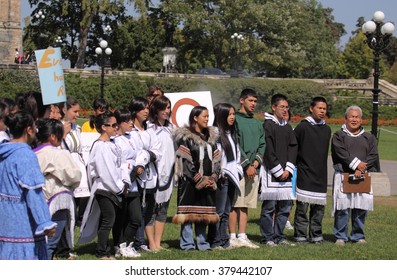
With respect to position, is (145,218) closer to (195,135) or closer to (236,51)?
(195,135)

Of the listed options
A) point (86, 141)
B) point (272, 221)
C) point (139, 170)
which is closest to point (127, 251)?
point (139, 170)

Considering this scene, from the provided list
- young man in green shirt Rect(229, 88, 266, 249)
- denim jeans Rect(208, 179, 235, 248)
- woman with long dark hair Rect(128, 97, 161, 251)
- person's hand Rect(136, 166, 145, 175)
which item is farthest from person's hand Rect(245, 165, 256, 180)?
person's hand Rect(136, 166, 145, 175)

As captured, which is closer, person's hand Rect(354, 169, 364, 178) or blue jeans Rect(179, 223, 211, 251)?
blue jeans Rect(179, 223, 211, 251)

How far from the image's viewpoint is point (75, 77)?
54.8m

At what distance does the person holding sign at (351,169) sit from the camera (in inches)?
492

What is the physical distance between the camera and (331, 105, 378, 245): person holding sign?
41.0 ft

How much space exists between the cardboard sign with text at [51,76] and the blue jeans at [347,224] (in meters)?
4.10

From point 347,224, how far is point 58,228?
4.50m

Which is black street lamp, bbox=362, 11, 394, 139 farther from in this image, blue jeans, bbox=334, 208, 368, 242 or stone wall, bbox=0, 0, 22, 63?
stone wall, bbox=0, 0, 22, 63

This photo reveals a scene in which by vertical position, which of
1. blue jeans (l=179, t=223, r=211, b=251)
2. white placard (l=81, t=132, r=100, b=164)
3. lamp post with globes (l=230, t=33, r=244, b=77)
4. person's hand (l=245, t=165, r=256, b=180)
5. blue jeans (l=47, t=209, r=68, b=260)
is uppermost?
lamp post with globes (l=230, t=33, r=244, b=77)

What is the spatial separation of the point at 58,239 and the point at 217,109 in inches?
121

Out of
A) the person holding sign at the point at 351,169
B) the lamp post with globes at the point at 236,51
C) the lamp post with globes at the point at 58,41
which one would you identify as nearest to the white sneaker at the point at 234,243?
the person holding sign at the point at 351,169

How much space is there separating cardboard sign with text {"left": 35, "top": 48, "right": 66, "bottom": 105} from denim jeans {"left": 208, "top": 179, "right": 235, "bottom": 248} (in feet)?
7.44

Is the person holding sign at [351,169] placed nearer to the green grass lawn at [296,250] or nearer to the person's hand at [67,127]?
the green grass lawn at [296,250]
